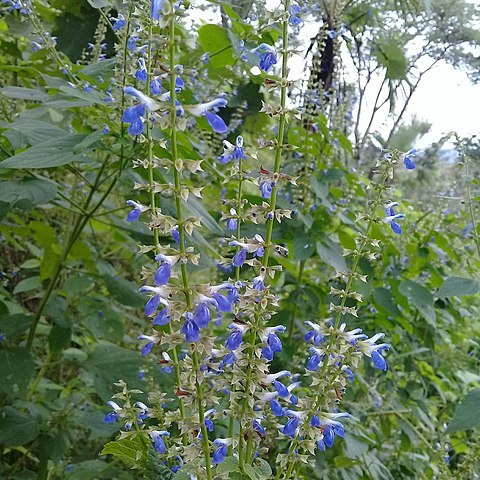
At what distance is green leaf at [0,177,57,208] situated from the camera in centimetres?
165

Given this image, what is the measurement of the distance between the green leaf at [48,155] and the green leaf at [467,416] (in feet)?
3.81

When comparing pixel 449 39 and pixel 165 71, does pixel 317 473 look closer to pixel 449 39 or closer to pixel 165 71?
pixel 165 71

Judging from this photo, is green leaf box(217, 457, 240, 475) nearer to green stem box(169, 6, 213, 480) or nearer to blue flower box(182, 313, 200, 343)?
green stem box(169, 6, 213, 480)

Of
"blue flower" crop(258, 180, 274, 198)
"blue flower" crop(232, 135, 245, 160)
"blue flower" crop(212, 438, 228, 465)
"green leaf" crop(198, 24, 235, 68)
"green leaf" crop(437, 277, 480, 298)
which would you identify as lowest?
"green leaf" crop(437, 277, 480, 298)

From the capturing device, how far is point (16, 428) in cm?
193

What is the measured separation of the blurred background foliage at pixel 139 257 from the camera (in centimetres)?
177

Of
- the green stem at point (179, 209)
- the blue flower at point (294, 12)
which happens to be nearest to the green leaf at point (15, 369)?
the green stem at point (179, 209)

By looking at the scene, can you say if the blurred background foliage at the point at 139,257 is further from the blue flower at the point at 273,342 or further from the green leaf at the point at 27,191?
the blue flower at the point at 273,342

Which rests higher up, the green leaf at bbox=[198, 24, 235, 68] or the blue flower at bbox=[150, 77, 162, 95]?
the green leaf at bbox=[198, 24, 235, 68]

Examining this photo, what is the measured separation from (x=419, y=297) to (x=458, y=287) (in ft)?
1.63

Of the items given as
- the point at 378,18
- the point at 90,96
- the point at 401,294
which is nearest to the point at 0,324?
the point at 90,96

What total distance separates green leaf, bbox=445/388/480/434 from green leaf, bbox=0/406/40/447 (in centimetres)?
125

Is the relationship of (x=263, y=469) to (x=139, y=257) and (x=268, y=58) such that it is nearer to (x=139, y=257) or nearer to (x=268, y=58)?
(x=268, y=58)

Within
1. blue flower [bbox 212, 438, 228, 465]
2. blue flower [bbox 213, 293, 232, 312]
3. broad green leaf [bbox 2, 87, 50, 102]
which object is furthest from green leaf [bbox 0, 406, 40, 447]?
blue flower [bbox 213, 293, 232, 312]
